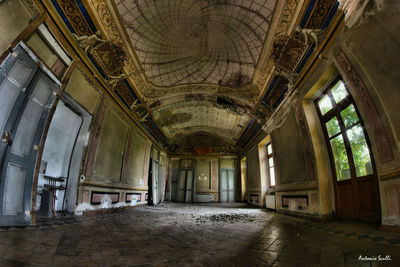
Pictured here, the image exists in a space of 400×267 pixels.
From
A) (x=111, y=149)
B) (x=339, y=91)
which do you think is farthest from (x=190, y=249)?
(x=111, y=149)

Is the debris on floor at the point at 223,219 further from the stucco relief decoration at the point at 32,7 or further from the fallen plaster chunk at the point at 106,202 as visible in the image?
the stucco relief decoration at the point at 32,7

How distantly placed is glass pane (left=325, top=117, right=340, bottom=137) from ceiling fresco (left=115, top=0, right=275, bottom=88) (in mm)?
2926

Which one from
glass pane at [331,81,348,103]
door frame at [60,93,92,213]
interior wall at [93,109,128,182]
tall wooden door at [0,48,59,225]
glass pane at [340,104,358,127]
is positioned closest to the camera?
tall wooden door at [0,48,59,225]

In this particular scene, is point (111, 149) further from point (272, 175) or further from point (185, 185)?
point (185, 185)

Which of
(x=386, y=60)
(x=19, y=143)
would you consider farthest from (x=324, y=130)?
(x=19, y=143)

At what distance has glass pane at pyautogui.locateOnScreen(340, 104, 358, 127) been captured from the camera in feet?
12.1

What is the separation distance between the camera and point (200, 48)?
637cm

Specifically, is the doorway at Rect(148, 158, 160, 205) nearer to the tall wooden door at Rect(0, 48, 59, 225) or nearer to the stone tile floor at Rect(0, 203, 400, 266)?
the tall wooden door at Rect(0, 48, 59, 225)

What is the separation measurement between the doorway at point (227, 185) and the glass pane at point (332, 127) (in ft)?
32.7

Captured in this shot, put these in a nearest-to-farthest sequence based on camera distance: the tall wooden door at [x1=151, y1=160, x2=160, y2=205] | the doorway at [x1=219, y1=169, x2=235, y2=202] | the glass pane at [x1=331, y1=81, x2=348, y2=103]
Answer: the glass pane at [x1=331, y1=81, x2=348, y2=103]
the tall wooden door at [x1=151, y1=160, x2=160, y2=205]
the doorway at [x1=219, y1=169, x2=235, y2=202]

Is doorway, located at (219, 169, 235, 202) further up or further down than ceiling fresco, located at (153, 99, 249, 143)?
further down

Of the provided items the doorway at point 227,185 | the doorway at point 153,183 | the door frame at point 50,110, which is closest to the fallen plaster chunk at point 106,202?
the door frame at point 50,110

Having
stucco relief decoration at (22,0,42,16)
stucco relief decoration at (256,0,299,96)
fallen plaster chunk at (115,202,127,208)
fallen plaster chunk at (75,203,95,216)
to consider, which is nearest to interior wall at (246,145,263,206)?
stucco relief decoration at (256,0,299,96)

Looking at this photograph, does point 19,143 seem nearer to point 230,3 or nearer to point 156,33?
point 156,33
